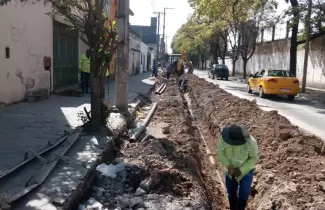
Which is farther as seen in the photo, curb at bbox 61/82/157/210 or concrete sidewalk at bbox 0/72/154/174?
concrete sidewalk at bbox 0/72/154/174

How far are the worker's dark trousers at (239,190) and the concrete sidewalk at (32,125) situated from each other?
10.2 ft

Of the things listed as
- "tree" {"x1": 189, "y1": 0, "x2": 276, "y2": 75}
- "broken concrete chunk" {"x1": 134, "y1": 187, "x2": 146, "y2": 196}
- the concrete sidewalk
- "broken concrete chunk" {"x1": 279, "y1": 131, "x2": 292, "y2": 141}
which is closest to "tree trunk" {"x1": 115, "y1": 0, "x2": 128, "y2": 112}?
the concrete sidewalk

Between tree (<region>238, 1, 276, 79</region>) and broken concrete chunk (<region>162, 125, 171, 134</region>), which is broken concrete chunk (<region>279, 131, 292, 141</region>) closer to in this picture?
broken concrete chunk (<region>162, 125, 171, 134</region>)

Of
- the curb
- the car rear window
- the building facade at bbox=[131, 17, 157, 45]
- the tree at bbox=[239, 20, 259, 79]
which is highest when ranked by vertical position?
the building facade at bbox=[131, 17, 157, 45]

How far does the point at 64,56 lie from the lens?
56.4 feet

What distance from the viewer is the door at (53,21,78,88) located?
15.9 meters

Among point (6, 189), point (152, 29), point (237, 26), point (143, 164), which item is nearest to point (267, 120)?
point (143, 164)

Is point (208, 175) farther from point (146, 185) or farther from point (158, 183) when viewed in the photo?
point (146, 185)

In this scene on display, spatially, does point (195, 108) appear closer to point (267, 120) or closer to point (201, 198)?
point (267, 120)

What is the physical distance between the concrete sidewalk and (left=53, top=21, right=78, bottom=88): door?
10.3 ft

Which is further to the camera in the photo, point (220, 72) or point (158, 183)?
point (220, 72)

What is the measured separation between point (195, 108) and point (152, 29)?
85.7 metres

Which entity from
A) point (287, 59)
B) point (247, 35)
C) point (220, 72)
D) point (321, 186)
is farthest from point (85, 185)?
point (247, 35)

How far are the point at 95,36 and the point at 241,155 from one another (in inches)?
163
